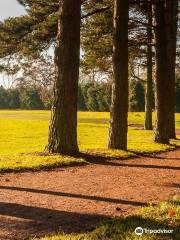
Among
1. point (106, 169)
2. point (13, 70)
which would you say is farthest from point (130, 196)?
point (13, 70)

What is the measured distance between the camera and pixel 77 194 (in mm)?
8875

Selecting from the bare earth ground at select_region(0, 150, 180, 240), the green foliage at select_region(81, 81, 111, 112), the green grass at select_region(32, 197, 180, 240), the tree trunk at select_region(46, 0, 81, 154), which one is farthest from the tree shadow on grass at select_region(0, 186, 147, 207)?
the green foliage at select_region(81, 81, 111, 112)

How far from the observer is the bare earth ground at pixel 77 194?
6.68 meters

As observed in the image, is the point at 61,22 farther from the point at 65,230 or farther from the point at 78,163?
the point at 65,230

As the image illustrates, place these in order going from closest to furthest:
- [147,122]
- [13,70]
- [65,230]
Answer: [65,230], [13,70], [147,122]

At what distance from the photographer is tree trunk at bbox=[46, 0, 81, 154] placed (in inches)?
563

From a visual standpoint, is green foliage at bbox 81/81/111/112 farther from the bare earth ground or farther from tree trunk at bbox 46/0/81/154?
the bare earth ground

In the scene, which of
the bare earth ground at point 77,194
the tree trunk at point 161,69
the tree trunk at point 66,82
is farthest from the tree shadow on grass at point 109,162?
the tree trunk at point 161,69

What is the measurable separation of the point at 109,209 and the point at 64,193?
154cm

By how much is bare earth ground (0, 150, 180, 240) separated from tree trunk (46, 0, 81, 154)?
154 cm

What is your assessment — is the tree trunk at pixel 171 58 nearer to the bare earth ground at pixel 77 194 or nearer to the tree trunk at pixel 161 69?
the tree trunk at pixel 161 69

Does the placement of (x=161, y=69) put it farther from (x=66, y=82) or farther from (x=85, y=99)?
(x=85, y=99)

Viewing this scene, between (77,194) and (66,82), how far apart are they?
6005mm

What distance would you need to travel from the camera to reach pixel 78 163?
13234mm
